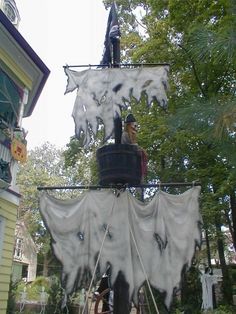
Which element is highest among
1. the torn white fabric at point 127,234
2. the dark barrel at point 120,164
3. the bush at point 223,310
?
the dark barrel at point 120,164

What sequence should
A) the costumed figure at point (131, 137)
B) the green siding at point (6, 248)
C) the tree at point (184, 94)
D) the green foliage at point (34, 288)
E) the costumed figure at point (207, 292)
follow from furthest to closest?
1. the green foliage at point (34, 288)
2. the costumed figure at point (207, 292)
3. the tree at point (184, 94)
4. the green siding at point (6, 248)
5. the costumed figure at point (131, 137)

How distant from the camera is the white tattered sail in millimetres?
4152

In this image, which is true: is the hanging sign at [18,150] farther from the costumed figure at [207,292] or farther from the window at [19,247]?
the window at [19,247]

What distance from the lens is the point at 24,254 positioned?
36.8 m

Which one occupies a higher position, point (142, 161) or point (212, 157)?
point (212, 157)

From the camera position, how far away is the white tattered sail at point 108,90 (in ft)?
13.6

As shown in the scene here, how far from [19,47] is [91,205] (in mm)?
6901

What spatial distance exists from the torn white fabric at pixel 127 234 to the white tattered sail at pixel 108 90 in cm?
78

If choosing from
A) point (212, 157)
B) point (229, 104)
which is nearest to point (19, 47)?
point (229, 104)

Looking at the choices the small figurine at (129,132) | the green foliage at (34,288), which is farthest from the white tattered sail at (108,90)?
the green foliage at (34,288)

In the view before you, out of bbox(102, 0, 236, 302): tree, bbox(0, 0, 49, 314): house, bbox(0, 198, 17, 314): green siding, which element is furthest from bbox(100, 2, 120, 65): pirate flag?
bbox(102, 0, 236, 302): tree

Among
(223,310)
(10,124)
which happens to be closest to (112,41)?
(10,124)

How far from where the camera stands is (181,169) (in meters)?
15.3

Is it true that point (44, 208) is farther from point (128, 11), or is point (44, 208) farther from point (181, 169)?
point (128, 11)
